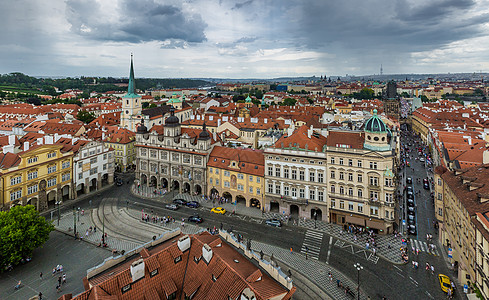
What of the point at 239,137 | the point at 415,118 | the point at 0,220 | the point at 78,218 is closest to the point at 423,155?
the point at 415,118

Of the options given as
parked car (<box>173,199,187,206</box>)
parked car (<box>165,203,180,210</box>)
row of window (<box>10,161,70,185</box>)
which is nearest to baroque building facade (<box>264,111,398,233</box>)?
parked car (<box>173,199,187,206</box>)

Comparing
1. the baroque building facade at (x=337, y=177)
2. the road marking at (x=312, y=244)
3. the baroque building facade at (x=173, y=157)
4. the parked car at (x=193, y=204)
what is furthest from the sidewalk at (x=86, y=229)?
the baroque building facade at (x=337, y=177)

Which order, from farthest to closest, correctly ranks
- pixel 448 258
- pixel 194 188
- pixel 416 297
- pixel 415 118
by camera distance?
pixel 415 118
pixel 194 188
pixel 448 258
pixel 416 297

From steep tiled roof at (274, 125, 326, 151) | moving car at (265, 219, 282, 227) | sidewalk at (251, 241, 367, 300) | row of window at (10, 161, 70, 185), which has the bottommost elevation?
sidewalk at (251, 241, 367, 300)

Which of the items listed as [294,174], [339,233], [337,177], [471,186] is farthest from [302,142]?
[471,186]

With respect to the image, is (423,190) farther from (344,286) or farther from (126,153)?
(126,153)

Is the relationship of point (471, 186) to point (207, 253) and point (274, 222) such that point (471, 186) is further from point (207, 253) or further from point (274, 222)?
point (207, 253)

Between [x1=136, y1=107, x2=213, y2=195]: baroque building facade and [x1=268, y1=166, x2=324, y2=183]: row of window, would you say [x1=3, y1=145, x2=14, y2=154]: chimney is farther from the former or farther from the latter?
[x1=268, y1=166, x2=324, y2=183]: row of window
